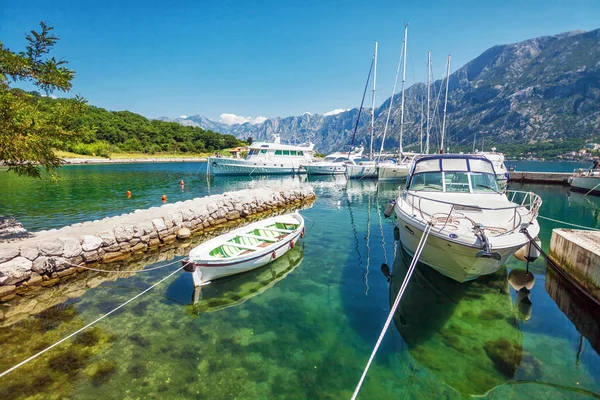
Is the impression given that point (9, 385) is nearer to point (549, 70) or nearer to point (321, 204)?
point (321, 204)

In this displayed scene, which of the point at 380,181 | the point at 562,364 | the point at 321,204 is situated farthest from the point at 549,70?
the point at 562,364

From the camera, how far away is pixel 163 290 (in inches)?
327

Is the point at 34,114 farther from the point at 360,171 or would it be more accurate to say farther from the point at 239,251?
the point at 360,171

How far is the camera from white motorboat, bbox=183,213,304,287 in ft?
26.3

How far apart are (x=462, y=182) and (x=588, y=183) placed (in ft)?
92.9

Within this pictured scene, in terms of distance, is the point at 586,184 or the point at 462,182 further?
the point at 586,184

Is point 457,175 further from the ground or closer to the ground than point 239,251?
further from the ground

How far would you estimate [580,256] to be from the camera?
769 centimetres

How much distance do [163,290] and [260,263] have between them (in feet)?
10.2

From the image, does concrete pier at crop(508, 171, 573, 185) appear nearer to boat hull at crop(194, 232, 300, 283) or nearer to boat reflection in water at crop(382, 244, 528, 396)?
boat reflection in water at crop(382, 244, 528, 396)

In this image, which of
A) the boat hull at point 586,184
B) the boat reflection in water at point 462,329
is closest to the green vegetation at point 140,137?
the boat reflection in water at point 462,329

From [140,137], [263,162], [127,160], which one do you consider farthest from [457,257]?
[140,137]

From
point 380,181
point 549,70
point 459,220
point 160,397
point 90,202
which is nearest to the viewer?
point 160,397

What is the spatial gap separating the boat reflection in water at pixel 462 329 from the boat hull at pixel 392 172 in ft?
95.3
